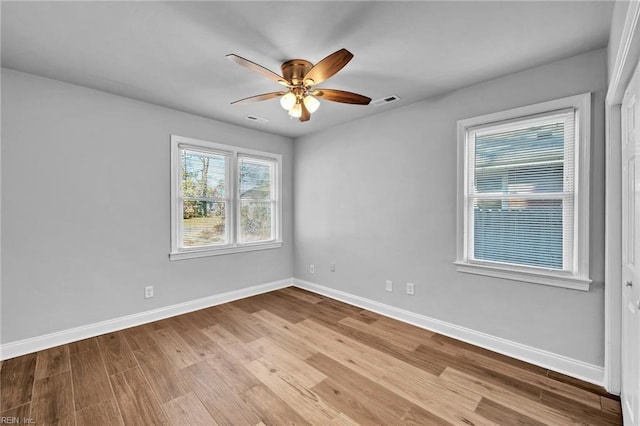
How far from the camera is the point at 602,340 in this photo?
7.12ft

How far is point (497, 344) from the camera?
2.65 m

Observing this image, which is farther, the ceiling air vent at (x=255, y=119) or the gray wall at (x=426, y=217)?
the ceiling air vent at (x=255, y=119)

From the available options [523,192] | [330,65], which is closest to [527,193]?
[523,192]

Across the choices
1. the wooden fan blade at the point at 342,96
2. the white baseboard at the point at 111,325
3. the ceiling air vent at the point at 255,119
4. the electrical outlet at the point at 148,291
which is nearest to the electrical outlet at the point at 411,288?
the wooden fan blade at the point at 342,96

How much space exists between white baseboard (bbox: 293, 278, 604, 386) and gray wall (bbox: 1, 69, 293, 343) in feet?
8.02

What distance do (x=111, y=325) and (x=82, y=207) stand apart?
51.2 inches

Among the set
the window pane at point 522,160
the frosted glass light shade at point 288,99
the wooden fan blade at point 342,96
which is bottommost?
the window pane at point 522,160

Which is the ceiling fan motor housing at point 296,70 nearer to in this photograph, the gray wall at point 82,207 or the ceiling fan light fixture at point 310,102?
the ceiling fan light fixture at point 310,102

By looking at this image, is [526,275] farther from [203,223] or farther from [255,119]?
[203,223]

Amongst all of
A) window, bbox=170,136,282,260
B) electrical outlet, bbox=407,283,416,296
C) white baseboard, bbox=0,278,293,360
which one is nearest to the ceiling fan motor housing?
window, bbox=170,136,282,260

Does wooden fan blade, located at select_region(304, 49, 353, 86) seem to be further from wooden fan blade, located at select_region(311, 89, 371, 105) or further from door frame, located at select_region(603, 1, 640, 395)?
door frame, located at select_region(603, 1, 640, 395)

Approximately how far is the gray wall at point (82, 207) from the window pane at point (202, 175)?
25 cm

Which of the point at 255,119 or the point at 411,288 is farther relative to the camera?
the point at 255,119

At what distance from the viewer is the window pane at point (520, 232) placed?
7.93 ft
